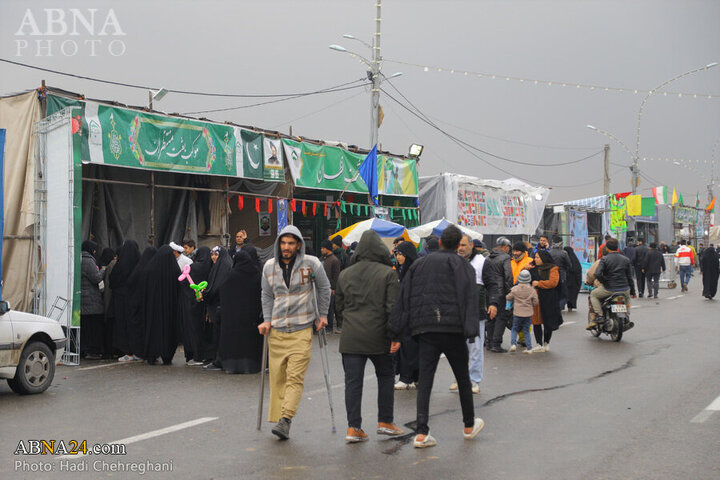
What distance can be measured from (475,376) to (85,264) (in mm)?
6500

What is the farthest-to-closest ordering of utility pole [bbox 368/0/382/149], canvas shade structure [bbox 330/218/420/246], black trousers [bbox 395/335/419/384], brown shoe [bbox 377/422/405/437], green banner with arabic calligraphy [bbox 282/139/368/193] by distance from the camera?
utility pole [bbox 368/0/382/149] → green banner with arabic calligraphy [bbox 282/139/368/193] → canvas shade structure [bbox 330/218/420/246] → black trousers [bbox 395/335/419/384] → brown shoe [bbox 377/422/405/437]

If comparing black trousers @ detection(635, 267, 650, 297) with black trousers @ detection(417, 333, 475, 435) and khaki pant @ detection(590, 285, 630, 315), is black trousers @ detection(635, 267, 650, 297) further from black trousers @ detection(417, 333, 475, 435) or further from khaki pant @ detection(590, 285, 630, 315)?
black trousers @ detection(417, 333, 475, 435)

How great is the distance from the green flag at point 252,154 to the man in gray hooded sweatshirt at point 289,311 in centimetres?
1106

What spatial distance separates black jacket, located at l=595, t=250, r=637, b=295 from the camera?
1380 cm

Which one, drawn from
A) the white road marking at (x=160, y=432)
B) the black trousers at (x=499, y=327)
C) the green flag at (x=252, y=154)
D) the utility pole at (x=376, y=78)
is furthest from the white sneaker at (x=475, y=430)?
the utility pole at (x=376, y=78)

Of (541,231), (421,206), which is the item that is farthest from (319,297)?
(541,231)

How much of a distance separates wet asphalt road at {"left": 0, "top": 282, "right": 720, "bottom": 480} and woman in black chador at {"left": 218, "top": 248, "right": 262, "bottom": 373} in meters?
0.26

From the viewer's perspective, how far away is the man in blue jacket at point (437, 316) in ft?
20.4

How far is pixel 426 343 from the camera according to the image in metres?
6.33

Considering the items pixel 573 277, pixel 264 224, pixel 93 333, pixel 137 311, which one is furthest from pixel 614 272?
pixel 264 224

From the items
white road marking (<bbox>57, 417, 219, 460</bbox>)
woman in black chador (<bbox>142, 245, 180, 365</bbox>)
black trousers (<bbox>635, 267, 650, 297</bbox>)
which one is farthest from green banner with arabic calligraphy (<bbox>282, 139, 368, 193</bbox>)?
white road marking (<bbox>57, 417, 219, 460</bbox>)

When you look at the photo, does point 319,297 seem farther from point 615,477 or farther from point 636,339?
point 636,339

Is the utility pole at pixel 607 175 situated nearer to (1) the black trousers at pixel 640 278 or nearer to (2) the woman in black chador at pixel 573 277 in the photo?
(1) the black trousers at pixel 640 278

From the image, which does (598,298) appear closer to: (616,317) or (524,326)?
(616,317)
